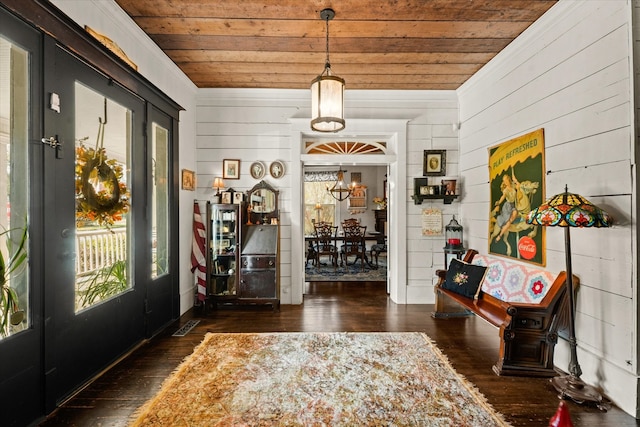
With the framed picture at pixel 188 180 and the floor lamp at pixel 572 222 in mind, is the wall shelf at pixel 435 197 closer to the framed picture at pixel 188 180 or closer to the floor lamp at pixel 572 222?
the floor lamp at pixel 572 222

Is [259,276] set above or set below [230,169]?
below

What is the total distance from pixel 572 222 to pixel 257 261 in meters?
3.25

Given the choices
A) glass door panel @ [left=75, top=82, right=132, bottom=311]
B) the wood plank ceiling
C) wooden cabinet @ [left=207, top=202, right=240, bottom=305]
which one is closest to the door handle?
glass door panel @ [left=75, top=82, right=132, bottom=311]

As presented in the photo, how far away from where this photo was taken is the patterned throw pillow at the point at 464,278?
11.0 feet

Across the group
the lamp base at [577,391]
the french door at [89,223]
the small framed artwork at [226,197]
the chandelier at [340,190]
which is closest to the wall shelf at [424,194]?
the lamp base at [577,391]

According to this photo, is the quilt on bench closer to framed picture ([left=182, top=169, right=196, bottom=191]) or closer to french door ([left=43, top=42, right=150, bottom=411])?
french door ([left=43, top=42, right=150, bottom=411])

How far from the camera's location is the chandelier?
8.72m

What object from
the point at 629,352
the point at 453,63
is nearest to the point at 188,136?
the point at 453,63

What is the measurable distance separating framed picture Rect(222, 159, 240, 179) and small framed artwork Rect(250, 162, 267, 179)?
0.69 ft

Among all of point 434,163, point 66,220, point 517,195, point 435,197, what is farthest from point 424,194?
point 66,220

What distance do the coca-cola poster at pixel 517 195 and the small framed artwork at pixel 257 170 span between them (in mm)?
2926

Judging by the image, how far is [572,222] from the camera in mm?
2029

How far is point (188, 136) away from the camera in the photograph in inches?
162

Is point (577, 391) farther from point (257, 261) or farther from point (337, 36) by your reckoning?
point (337, 36)
